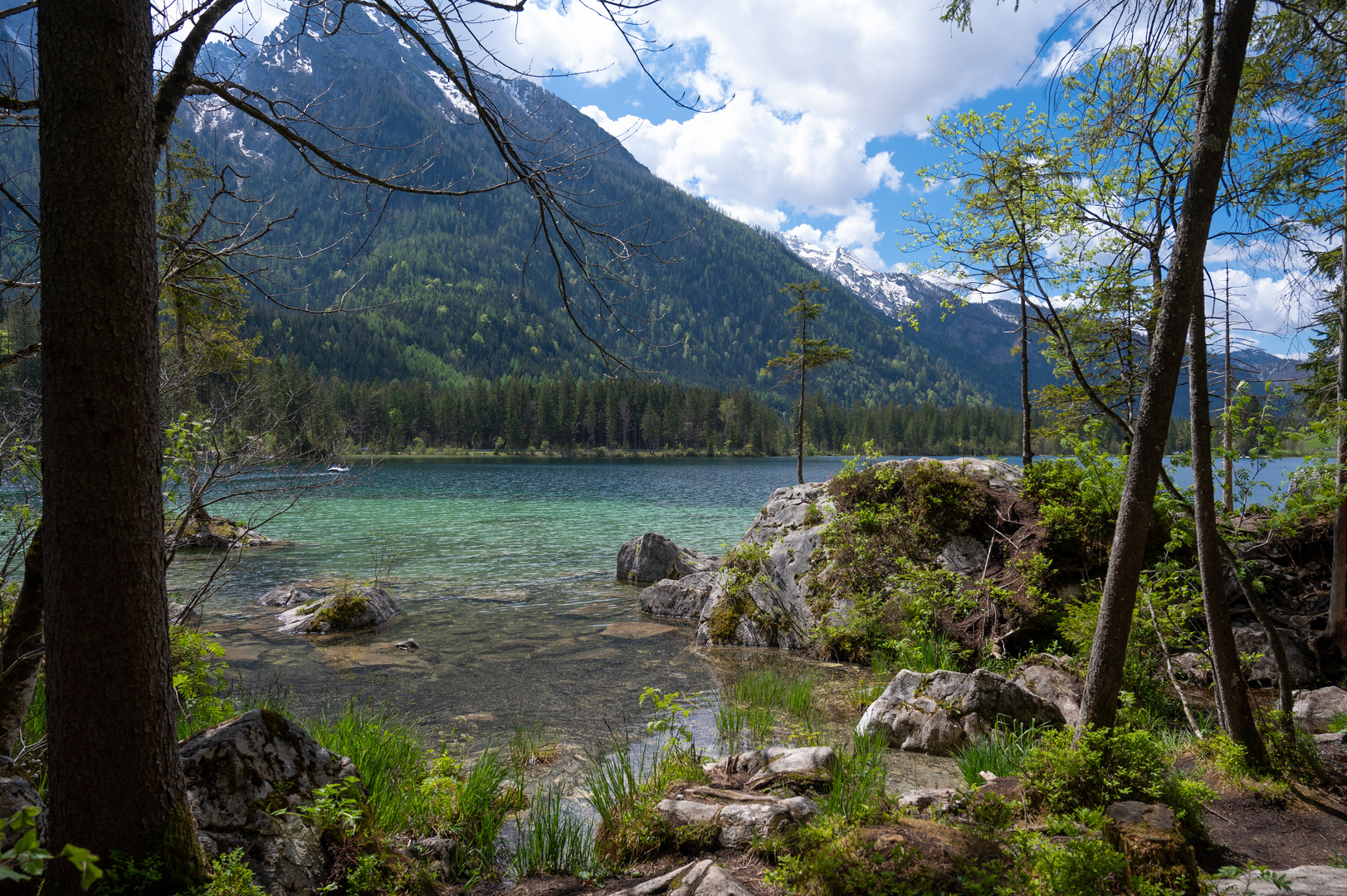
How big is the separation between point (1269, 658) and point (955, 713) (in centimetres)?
458

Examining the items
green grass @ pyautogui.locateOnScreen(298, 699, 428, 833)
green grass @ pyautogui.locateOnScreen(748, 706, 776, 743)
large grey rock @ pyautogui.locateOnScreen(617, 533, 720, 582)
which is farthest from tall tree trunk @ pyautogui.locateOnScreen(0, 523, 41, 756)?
large grey rock @ pyautogui.locateOnScreen(617, 533, 720, 582)

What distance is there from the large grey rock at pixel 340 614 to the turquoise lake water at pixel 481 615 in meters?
0.37

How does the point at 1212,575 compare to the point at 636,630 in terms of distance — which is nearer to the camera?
the point at 1212,575

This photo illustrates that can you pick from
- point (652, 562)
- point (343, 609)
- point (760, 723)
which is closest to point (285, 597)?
point (343, 609)

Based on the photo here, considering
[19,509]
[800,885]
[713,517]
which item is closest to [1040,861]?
[800,885]

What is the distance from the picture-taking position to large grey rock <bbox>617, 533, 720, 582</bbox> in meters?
19.2

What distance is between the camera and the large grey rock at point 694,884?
11.7ft

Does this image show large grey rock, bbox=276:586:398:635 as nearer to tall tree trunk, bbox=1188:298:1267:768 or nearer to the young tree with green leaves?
tall tree trunk, bbox=1188:298:1267:768

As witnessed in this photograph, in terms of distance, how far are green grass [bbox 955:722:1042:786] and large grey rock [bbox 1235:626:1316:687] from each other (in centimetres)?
381

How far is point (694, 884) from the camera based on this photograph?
368 centimetres

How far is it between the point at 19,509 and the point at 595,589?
13.8m

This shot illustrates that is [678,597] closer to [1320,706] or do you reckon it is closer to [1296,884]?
[1320,706]

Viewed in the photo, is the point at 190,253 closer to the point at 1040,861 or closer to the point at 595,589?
the point at 1040,861

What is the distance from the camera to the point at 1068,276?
23.9 feet
